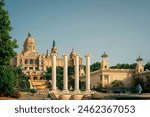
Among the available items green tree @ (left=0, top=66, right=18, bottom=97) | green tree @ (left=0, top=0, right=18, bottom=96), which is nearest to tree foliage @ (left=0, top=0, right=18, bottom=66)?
green tree @ (left=0, top=0, right=18, bottom=96)

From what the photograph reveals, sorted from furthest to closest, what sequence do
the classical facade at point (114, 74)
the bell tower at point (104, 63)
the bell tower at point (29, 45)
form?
the bell tower at point (29, 45)
the classical facade at point (114, 74)
the bell tower at point (104, 63)

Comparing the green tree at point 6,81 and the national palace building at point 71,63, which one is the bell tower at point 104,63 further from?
the green tree at point 6,81

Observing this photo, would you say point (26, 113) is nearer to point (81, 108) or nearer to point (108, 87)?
point (81, 108)

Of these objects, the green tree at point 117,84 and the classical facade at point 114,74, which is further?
the classical facade at point 114,74

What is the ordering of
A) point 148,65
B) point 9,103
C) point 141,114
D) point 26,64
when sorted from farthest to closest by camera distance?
point 26,64 → point 148,65 → point 9,103 → point 141,114

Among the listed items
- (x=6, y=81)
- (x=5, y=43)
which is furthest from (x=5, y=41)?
(x=6, y=81)

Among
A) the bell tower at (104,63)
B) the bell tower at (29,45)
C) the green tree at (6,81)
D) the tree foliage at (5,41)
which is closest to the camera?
the tree foliage at (5,41)

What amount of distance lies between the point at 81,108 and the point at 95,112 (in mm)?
295

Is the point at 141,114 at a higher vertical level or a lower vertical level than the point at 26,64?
lower

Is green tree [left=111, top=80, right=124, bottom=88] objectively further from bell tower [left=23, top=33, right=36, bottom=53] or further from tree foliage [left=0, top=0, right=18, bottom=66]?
tree foliage [left=0, top=0, right=18, bottom=66]

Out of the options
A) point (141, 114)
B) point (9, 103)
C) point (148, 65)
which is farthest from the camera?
point (148, 65)

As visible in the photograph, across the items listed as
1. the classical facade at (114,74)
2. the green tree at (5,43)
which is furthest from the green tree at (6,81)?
the classical facade at (114,74)

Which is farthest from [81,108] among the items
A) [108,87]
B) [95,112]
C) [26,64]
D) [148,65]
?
[26,64]

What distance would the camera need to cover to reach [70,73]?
7144 centimetres
